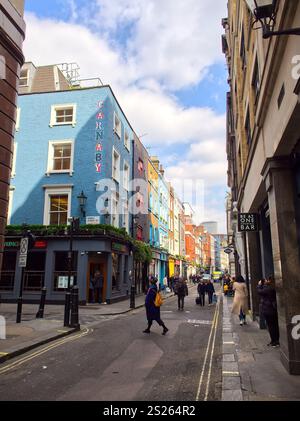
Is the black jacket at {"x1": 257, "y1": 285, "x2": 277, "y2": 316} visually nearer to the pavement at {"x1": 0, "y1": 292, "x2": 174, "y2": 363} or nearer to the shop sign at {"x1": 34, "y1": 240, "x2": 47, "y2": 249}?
the pavement at {"x1": 0, "y1": 292, "x2": 174, "y2": 363}

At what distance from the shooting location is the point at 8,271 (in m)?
20.8

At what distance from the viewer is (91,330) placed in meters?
11.4

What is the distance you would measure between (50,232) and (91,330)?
9874 millimetres

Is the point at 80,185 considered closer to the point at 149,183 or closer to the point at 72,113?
the point at 72,113

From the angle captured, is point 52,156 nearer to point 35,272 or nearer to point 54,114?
point 54,114

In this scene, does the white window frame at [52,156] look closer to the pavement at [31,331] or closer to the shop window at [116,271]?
the shop window at [116,271]

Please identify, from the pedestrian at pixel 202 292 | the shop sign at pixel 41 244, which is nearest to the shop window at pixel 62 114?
the shop sign at pixel 41 244

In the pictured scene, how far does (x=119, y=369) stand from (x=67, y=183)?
16163mm

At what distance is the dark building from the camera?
9445 mm

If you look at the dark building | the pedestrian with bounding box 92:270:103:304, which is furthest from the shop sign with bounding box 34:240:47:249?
the dark building

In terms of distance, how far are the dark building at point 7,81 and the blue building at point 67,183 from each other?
9514 mm
